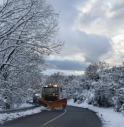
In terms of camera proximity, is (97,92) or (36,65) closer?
(36,65)

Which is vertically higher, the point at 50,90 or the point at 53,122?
the point at 50,90

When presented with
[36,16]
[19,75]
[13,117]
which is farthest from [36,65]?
[36,16]

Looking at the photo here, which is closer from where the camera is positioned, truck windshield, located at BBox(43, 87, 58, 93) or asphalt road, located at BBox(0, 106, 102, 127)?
asphalt road, located at BBox(0, 106, 102, 127)

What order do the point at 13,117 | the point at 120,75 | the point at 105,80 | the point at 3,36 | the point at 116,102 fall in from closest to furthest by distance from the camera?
the point at 3,36 < the point at 13,117 < the point at 116,102 < the point at 120,75 < the point at 105,80

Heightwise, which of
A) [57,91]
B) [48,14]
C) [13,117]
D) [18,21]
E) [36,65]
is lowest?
[13,117]

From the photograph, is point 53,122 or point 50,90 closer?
point 53,122

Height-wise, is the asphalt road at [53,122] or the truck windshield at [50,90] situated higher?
the truck windshield at [50,90]

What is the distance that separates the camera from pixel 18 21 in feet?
37.8

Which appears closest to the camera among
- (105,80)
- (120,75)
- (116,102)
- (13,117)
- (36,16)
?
(36,16)

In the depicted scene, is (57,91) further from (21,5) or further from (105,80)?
(21,5)

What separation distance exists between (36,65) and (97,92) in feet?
57.8

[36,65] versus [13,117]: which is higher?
[36,65]

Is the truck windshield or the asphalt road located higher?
→ the truck windshield

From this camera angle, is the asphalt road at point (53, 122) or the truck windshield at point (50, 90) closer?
the asphalt road at point (53, 122)
